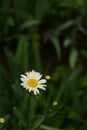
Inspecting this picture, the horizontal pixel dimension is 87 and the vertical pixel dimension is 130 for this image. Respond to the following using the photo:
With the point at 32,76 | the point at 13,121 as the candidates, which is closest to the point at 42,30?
the point at 13,121

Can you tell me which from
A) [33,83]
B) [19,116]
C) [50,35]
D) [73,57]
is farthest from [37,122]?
[50,35]

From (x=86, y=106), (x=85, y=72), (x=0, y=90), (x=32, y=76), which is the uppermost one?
(x=85, y=72)

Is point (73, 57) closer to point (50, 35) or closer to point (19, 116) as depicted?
point (50, 35)

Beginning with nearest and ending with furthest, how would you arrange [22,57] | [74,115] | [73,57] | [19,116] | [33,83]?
1. [33,83]
2. [19,116]
3. [74,115]
4. [22,57]
5. [73,57]

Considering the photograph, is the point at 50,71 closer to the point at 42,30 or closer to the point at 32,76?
the point at 42,30

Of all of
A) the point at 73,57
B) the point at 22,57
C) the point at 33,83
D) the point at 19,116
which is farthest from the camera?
the point at 73,57

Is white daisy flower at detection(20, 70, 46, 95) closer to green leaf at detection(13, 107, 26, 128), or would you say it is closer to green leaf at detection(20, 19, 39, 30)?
green leaf at detection(13, 107, 26, 128)

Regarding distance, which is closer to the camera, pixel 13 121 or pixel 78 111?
pixel 13 121

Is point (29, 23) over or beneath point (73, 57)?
over

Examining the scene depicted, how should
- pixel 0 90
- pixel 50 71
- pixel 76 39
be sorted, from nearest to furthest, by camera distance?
pixel 0 90
pixel 50 71
pixel 76 39

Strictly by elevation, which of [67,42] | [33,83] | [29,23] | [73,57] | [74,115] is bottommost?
[33,83]

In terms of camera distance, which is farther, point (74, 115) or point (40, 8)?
point (40, 8)
